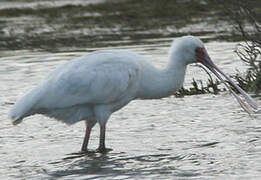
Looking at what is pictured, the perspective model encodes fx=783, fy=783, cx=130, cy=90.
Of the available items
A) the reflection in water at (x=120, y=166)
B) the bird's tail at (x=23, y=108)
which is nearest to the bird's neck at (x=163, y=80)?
the reflection in water at (x=120, y=166)

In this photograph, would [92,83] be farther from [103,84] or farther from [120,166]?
[120,166]

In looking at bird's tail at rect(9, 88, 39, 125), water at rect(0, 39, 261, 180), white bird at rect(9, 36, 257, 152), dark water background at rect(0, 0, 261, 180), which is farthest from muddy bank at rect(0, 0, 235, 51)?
bird's tail at rect(9, 88, 39, 125)

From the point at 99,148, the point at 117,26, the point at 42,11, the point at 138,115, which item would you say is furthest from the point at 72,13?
the point at 99,148

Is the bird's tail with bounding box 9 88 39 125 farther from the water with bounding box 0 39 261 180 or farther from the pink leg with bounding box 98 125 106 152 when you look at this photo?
the pink leg with bounding box 98 125 106 152

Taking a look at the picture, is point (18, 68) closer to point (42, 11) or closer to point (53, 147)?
point (53, 147)

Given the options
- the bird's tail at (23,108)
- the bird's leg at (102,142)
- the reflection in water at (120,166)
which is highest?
the bird's tail at (23,108)

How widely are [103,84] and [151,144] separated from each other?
906mm

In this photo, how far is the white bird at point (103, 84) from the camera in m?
8.45

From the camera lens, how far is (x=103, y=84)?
27.9ft

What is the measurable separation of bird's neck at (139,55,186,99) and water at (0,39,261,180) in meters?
0.60

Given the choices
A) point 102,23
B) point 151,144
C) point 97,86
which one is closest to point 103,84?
point 97,86

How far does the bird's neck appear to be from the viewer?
8.60 m

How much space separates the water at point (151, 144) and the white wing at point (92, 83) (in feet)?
2.00

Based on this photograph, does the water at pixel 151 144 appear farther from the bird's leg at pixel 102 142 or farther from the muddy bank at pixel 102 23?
the muddy bank at pixel 102 23
